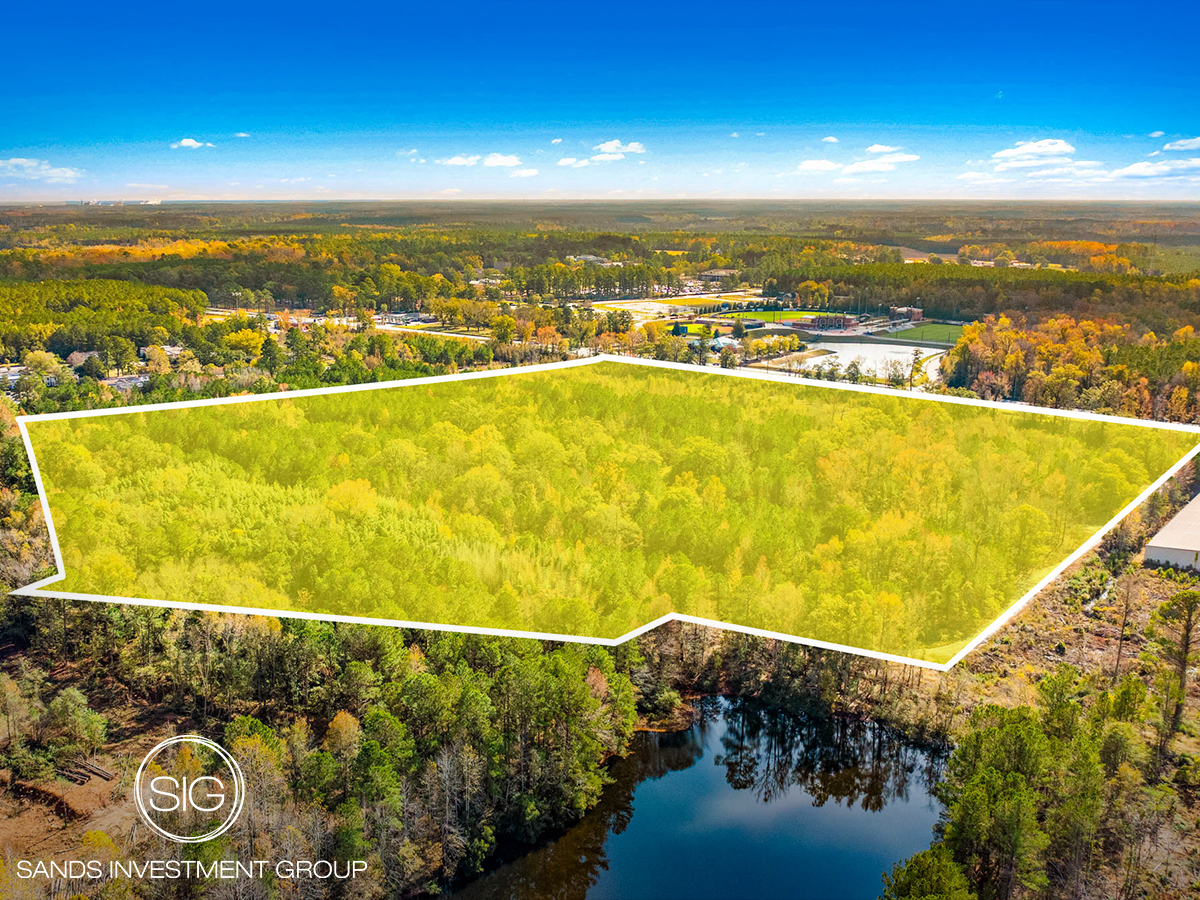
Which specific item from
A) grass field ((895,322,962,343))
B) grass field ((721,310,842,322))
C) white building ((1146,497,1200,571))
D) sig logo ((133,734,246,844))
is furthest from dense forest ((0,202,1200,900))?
grass field ((721,310,842,322))

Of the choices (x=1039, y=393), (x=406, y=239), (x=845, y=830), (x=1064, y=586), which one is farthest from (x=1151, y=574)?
(x=406, y=239)

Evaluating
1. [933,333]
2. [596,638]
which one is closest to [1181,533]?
[596,638]

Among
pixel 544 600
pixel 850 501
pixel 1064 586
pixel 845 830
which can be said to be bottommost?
pixel 845 830

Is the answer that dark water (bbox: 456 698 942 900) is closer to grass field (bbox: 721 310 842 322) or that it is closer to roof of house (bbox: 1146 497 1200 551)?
roof of house (bbox: 1146 497 1200 551)

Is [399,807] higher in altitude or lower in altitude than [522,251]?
lower

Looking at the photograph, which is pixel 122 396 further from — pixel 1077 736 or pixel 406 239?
pixel 406 239

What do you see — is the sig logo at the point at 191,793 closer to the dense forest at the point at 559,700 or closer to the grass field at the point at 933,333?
the dense forest at the point at 559,700

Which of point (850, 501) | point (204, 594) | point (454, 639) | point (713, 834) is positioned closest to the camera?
point (204, 594)

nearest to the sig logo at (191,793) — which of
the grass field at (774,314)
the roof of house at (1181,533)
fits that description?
the roof of house at (1181,533)
